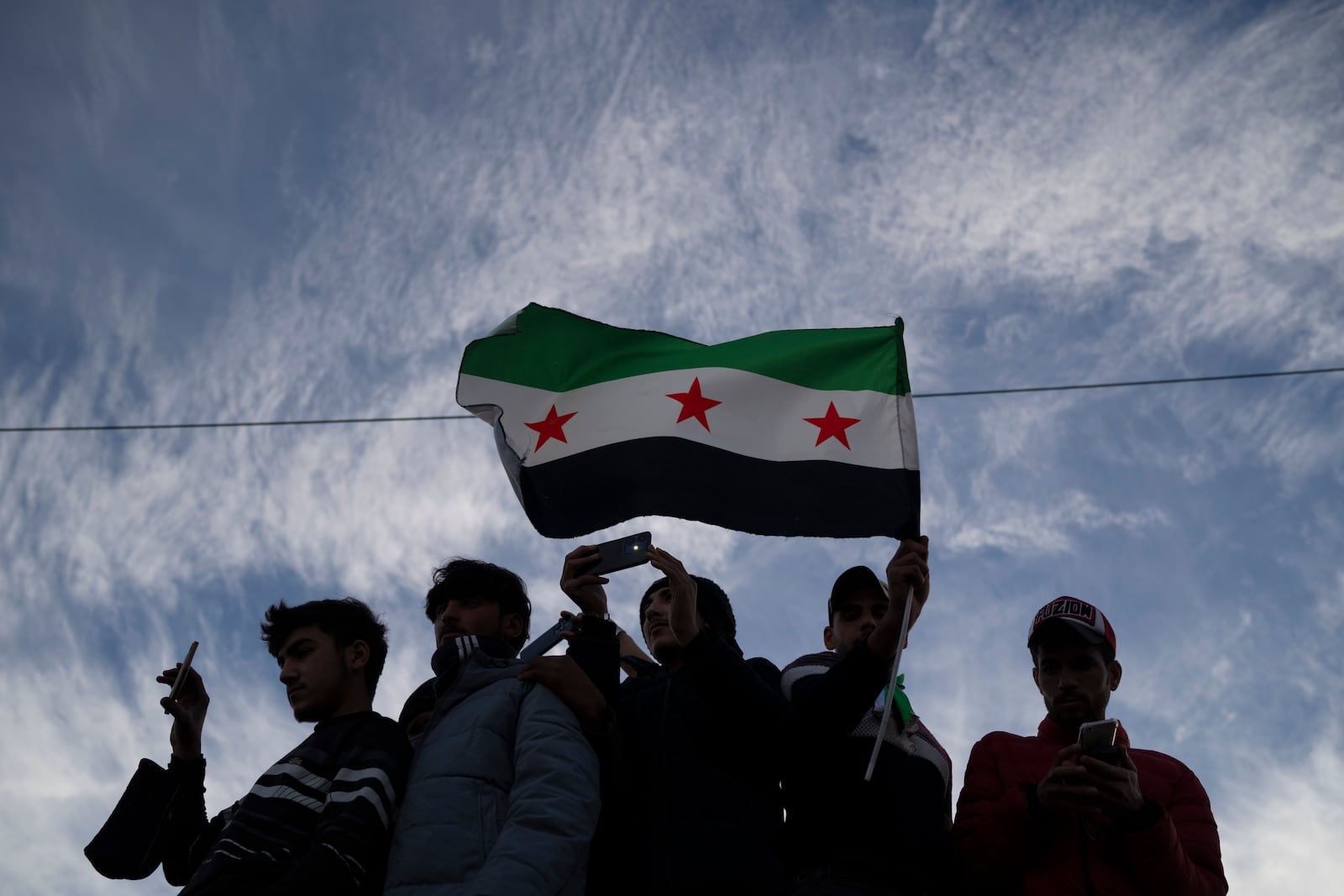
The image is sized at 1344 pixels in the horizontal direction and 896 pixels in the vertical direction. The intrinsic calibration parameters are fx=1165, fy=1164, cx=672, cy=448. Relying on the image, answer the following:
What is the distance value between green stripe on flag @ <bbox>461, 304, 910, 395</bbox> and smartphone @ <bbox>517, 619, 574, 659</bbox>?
1.78m

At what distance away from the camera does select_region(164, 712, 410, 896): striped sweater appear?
10.5ft

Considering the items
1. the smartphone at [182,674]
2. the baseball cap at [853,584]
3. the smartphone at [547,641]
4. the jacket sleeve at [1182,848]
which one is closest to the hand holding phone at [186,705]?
the smartphone at [182,674]

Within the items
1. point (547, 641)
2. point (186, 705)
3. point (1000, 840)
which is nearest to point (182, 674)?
point (186, 705)

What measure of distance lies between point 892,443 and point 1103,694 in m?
1.29

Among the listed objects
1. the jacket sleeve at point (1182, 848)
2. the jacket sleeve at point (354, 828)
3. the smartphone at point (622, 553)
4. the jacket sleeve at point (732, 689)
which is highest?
the smartphone at point (622, 553)

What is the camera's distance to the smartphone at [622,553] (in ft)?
13.4

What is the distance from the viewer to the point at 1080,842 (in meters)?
3.70

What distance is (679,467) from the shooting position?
16.7 feet

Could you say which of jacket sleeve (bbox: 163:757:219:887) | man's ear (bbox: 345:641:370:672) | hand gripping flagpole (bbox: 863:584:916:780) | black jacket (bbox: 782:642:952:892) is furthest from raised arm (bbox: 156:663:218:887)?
hand gripping flagpole (bbox: 863:584:916:780)

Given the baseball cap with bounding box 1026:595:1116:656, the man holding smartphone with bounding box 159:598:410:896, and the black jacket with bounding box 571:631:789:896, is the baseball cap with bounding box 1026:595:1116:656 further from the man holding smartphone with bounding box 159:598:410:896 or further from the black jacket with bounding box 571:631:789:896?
the man holding smartphone with bounding box 159:598:410:896

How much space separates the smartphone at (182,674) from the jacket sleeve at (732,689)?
1.92 m

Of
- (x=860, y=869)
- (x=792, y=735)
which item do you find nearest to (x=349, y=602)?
(x=792, y=735)

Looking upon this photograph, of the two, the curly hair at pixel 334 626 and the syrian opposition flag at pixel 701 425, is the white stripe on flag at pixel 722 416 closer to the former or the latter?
the syrian opposition flag at pixel 701 425

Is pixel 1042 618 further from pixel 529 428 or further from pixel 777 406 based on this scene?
pixel 529 428
